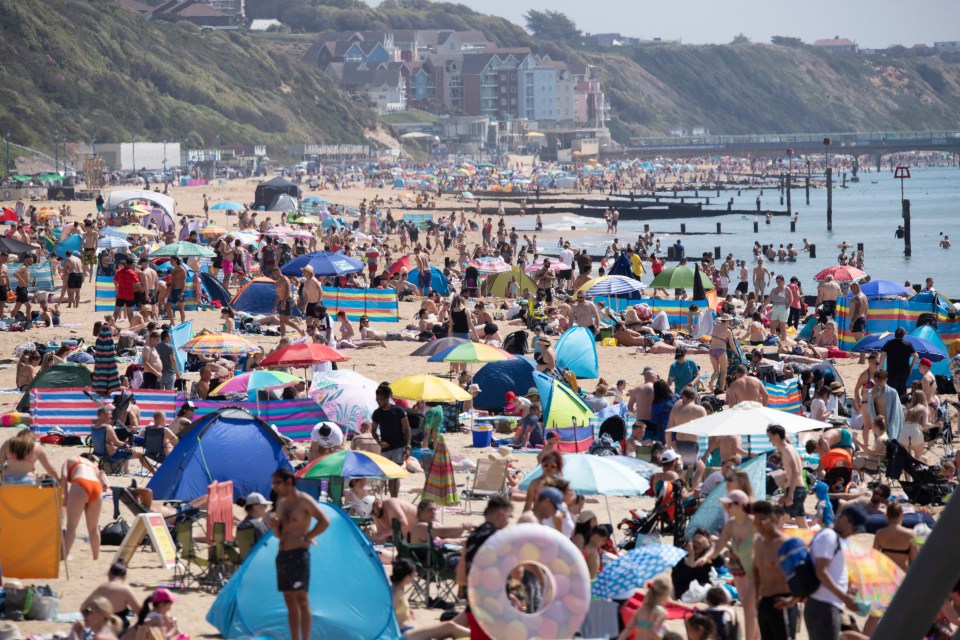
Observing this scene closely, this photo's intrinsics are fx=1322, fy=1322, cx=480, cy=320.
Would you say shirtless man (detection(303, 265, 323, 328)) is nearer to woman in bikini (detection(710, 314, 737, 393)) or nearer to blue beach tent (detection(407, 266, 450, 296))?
woman in bikini (detection(710, 314, 737, 393))

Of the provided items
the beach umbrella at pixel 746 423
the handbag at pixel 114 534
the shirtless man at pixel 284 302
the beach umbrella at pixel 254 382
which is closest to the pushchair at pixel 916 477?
the beach umbrella at pixel 746 423

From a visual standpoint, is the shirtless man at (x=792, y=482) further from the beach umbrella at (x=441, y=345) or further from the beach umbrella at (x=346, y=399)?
the beach umbrella at (x=441, y=345)

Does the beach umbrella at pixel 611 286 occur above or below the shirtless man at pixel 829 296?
above

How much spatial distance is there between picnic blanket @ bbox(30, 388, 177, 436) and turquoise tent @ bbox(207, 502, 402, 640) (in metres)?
5.62

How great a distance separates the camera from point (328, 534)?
24.9ft

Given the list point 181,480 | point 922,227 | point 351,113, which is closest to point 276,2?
point 351,113

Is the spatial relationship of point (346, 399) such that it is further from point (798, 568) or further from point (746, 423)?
point (798, 568)

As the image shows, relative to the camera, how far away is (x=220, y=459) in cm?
1030

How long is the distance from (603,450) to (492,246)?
1216 inches

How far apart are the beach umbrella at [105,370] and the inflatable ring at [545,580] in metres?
8.42

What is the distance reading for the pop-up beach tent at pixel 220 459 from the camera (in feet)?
33.5

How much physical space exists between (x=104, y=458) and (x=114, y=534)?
232cm

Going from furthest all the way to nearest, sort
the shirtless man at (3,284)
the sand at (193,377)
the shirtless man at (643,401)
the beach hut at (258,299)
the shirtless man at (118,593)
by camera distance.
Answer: the beach hut at (258,299) < the shirtless man at (3,284) < the shirtless man at (643,401) < the sand at (193,377) < the shirtless man at (118,593)

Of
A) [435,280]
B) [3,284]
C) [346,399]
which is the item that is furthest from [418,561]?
[435,280]
